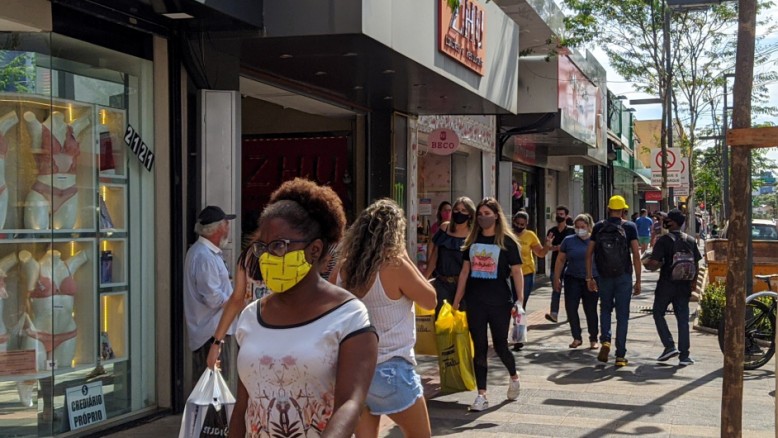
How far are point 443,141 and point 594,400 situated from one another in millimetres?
6985

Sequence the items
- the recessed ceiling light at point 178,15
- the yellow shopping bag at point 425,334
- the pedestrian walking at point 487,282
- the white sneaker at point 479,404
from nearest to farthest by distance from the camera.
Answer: the recessed ceiling light at point 178,15 < the pedestrian walking at point 487,282 < the white sneaker at point 479,404 < the yellow shopping bag at point 425,334

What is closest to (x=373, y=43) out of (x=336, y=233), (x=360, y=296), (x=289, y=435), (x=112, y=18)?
(x=112, y=18)

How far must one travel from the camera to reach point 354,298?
3.08m

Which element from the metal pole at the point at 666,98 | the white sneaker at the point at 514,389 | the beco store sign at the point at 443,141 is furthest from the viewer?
the metal pole at the point at 666,98

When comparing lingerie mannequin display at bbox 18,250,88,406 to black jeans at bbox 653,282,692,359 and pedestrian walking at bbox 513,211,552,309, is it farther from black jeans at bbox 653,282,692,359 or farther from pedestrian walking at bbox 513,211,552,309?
pedestrian walking at bbox 513,211,552,309

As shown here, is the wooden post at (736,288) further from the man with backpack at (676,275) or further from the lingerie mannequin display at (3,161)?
the man with backpack at (676,275)

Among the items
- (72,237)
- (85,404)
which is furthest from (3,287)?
(85,404)

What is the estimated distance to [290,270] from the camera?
297 cm

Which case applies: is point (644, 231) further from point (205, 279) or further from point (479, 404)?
point (205, 279)

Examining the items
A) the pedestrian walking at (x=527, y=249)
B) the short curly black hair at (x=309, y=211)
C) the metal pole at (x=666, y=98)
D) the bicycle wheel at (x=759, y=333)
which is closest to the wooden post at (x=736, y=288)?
the short curly black hair at (x=309, y=211)

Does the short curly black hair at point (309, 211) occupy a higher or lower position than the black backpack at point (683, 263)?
higher

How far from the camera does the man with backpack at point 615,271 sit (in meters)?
10.1

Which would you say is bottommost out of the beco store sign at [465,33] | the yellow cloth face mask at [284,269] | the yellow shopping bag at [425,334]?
the yellow shopping bag at [425,334]

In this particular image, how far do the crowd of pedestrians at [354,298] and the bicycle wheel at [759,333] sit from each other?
2.39 feet
